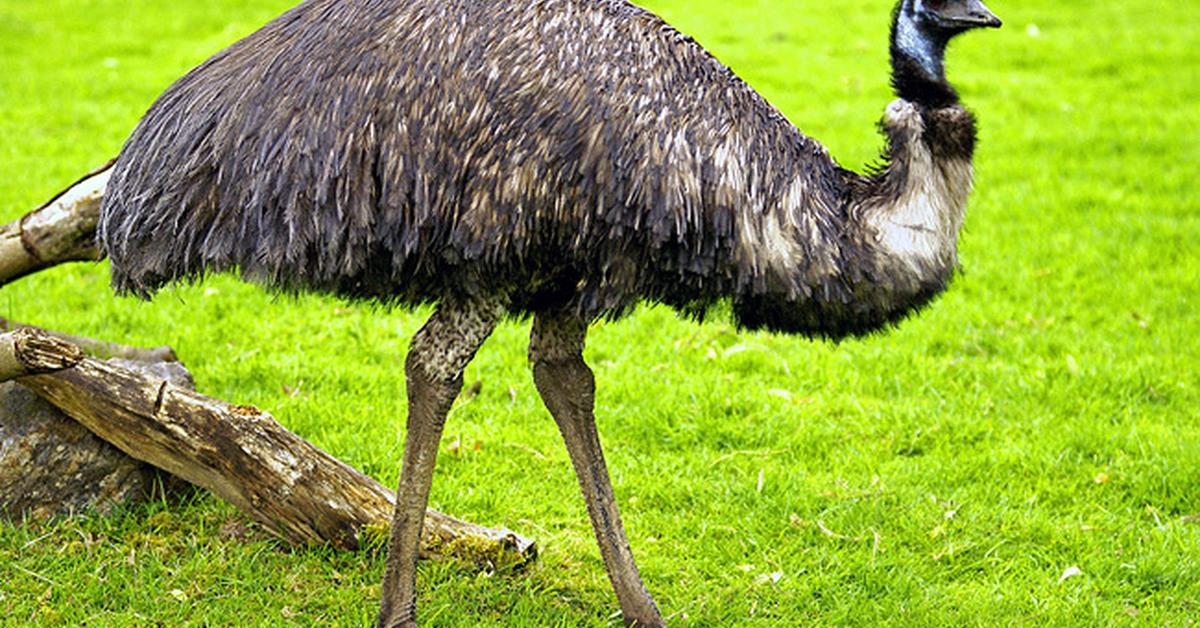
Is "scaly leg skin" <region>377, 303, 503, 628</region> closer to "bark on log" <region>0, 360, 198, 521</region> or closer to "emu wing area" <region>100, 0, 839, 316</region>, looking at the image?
"emu wing area" <region>100, 0, 839, 316</region>

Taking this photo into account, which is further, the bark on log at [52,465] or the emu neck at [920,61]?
the bark on log at [52,465]

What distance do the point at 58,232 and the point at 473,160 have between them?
1.91 metres

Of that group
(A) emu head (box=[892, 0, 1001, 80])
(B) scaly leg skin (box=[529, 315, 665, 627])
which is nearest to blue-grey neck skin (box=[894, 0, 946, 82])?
(A) emu head (box=[892, 0, 1001, 80])

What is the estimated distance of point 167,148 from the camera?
3787 millimetres

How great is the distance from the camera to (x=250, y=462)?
4.52 m

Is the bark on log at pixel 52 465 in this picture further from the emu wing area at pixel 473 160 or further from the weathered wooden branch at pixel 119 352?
the emu wing area at pixel 473 160

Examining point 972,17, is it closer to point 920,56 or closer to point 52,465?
point 920,56

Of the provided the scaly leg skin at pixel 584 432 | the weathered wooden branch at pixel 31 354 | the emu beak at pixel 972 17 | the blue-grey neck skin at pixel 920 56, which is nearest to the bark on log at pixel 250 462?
the weathered wooden branch at pixel 31 354

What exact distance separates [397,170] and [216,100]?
574 mm

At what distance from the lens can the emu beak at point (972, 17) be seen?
368cm

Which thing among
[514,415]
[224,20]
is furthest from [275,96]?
[224,20]

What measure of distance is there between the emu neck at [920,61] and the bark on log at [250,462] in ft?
6.11

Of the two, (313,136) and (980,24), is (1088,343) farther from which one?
(313,136)

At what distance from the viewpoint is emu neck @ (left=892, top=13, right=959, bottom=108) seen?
3680 mm
